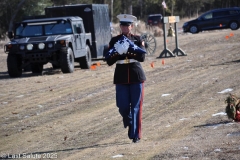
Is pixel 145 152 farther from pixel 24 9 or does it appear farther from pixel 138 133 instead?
pixel 24 9

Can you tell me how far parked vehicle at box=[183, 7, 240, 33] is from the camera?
48.6 metres

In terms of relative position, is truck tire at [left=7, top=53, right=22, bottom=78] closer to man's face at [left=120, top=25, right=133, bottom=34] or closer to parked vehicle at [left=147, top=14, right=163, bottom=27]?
man's face at [left=120, top=25, right=133, bottom=34]

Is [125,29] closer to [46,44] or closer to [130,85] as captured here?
[130,85]

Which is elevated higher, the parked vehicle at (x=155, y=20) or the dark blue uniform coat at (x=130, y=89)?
the dark blue uniform coat at (x=130, y=89)

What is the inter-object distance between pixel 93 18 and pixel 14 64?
5.98 metres

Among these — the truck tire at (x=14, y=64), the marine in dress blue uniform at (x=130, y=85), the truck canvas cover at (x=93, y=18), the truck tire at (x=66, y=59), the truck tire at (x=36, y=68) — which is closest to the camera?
the marine in dress blue uniform at (x=130, y=85)

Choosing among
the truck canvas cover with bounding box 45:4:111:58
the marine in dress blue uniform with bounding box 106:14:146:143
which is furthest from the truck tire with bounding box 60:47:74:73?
the marine in dress blue uniform with bounding box 106:14:146:143

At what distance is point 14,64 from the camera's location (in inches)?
859

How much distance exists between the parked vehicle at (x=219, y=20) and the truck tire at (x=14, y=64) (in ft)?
94.6

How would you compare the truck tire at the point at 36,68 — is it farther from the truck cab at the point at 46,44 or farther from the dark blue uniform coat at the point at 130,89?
the dark blue uniform coat at the point at 130,89

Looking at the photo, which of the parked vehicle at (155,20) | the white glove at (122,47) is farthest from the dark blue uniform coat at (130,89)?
the parked vehicle at (155,20)

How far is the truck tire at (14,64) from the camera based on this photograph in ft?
71.3

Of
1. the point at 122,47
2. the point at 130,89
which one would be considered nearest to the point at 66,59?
the point at 130,89

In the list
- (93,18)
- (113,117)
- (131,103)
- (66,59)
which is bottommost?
(66,59)
